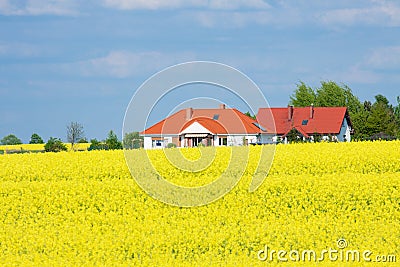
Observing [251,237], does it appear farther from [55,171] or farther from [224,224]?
[55,171]

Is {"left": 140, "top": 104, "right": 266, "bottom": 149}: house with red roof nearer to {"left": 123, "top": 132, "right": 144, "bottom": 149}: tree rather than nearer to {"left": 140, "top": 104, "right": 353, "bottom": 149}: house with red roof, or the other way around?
{"left": 140, "top": 104, "right": 353, "bottom": 149}: house with red roof

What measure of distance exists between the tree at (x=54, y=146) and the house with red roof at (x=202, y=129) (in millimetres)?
4668

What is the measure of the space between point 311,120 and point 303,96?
19.1 m

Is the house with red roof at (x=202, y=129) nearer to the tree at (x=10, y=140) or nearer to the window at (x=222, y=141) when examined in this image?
the window at (x=222, y=141)

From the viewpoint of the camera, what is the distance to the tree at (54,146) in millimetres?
39969

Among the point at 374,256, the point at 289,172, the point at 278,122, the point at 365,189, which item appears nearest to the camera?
the point at 374,256

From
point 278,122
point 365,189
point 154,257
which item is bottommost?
point 154,257

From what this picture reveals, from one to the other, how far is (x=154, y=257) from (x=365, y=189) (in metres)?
6.08

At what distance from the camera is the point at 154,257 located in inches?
604

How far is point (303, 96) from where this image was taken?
84125mm

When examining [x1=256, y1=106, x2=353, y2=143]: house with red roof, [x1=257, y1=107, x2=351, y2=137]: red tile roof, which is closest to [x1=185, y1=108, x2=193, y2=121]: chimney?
[x1=256, y1=106, x2=353, y2=143]: house with red roof

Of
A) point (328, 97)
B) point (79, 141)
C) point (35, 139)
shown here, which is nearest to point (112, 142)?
point (79, 141)

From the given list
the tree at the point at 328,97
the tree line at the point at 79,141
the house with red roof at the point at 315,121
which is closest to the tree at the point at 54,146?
the tree line at the point at 79,141

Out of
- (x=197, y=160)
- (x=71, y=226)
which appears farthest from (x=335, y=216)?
(x=71, y=226)
